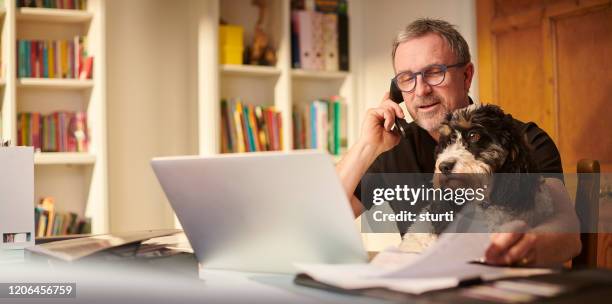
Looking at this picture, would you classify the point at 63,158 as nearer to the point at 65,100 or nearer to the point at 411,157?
the point at 65,100

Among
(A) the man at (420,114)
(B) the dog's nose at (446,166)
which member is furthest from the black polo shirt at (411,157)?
(B) the dog's nose at (446,166)

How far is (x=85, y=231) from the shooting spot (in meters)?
3.23

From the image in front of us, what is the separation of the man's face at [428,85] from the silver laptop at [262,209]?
36.5 inches

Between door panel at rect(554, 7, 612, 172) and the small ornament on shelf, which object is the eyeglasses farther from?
the small ornament on shelf

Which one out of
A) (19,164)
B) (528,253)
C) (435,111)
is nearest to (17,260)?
(19,164)

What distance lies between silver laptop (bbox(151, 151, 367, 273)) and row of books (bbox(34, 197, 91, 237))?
2393 millimetres

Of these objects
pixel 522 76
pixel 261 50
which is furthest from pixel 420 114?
pixel 261 50

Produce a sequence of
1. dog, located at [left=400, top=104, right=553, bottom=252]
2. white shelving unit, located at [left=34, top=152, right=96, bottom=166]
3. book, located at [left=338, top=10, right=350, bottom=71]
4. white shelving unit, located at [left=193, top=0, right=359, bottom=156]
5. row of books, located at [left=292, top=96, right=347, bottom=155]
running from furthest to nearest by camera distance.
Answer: book, located at [left=338, top=10, right=350, bottom=71] < row of books, located at [left=292, top=96, right=347, bottom=155] < white shelving unit, located at [left=193, top=0, right=359, bottom=156] < white shelving unit, located at [left=34, top=152, right=96, bottom=166] < dog, located at [left=400, top=104, right=553, bottom=252]

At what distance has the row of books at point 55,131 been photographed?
10.3ft

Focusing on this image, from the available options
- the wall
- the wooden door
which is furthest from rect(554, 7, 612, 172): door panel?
the wall

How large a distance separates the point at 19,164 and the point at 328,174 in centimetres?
65

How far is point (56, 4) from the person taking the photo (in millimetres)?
3170

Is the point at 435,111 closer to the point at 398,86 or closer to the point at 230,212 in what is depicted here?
the point at 398,86

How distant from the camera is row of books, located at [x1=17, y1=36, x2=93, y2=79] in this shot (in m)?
3.11
